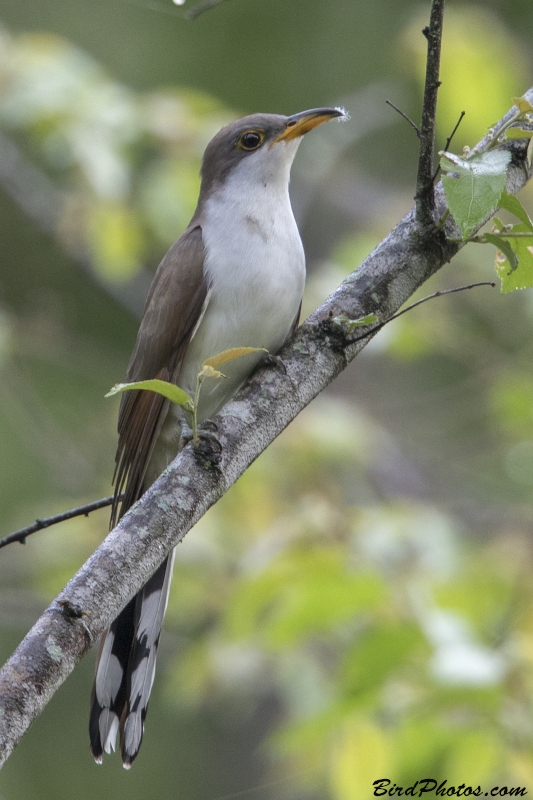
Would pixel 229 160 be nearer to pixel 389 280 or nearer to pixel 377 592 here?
pixel 389 280

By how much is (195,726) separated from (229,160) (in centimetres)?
749

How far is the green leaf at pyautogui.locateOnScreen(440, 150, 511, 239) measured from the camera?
195cm

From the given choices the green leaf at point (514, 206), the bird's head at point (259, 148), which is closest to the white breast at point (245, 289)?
the bird's head at point (259, 148)

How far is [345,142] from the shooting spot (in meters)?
5.58

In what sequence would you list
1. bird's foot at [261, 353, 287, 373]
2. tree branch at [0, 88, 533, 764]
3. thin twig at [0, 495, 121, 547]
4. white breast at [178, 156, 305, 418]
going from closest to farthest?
tree branch at [0, 88, 533, 764], thin twig at [0, 495, 121, 547], bird's foot at [261, 353, 287, 373], white breast at [178, 156, 305, 418]

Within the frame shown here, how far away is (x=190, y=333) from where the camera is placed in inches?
128

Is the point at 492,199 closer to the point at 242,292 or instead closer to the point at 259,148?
the point at 242,292

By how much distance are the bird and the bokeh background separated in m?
0.50

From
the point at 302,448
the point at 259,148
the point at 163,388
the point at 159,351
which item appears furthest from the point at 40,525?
the point at 302,448

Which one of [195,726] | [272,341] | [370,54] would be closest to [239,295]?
[272,341]

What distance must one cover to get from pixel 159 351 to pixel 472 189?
1.59 m

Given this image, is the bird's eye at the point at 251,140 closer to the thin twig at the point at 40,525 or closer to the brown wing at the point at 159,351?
the brown wing at the point at 159,351

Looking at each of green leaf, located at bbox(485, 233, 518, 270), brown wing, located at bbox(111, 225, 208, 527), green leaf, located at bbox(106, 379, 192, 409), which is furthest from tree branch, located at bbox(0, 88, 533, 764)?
brown wing, located at bbox(111, 225, 208, 527)

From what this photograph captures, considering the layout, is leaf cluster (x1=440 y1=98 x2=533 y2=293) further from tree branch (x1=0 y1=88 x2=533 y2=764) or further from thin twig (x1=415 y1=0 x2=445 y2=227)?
tree branch (x1=0 y1=88 x2=533 y2=764)
